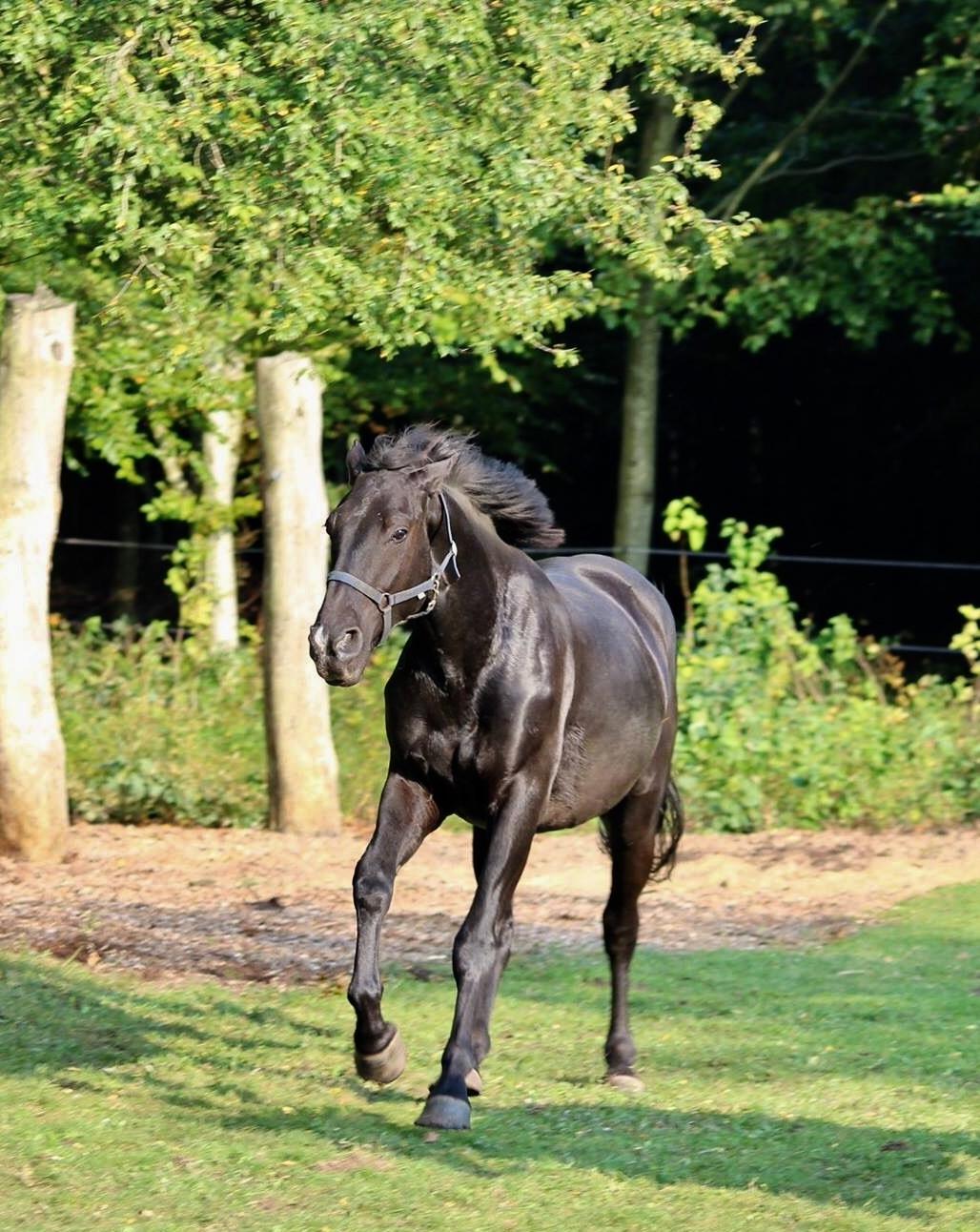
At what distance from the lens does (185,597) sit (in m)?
15.5

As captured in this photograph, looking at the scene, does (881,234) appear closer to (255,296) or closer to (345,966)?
(255,296)

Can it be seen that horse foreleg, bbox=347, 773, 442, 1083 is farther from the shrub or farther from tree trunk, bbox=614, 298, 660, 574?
tree trunk, bbox=614, 298, 660, 574

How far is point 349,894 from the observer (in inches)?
418

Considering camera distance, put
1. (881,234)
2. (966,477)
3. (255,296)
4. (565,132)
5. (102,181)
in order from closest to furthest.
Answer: (102,181) < (565,132) < (255,296) < (881,234) < (966,477)

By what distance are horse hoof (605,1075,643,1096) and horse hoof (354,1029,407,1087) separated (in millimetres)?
1224

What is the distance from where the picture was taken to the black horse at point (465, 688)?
226 inches

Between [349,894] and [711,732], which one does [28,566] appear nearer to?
[349,894]

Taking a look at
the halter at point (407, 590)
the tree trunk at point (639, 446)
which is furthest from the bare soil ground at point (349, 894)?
the tree trunk at point (639, 446)

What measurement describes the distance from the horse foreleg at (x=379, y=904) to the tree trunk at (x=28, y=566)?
5350mm

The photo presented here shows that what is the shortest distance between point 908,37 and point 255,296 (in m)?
11.8

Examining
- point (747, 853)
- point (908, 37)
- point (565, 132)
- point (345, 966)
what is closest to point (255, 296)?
point (565, 132)

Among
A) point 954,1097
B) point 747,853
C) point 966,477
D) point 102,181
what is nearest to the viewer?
point 954,1097

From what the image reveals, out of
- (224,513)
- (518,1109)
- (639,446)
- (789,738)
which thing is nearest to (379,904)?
(518,1109)

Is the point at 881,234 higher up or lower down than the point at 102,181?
higher up
